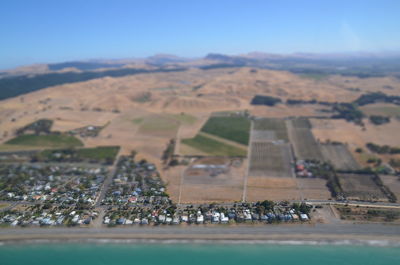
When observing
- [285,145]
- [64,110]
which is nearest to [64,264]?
[285,145]

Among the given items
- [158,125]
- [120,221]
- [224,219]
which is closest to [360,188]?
[224,219]

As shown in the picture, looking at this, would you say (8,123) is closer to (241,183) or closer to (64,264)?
(64,264)

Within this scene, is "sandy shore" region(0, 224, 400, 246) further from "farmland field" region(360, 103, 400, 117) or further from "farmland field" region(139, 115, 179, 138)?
"farmland field" region(360, 103, 400, 117)

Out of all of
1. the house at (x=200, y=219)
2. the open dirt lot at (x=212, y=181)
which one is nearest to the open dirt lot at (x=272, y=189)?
the open dirt lot at (x=212, y=181)

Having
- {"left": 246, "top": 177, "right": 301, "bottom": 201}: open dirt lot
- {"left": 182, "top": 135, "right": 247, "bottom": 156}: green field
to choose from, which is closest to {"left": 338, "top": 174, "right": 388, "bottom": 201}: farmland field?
{"left": 246, "top": 177, "right": 301, "bottom": 201}: open dirt lot

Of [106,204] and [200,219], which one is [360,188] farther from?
[106,204]

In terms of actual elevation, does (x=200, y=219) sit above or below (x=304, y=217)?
below
